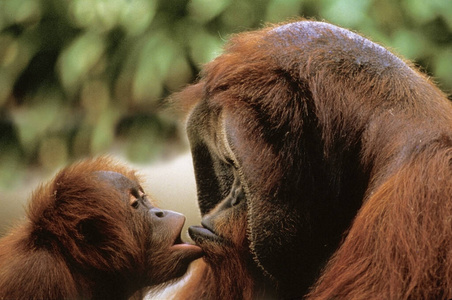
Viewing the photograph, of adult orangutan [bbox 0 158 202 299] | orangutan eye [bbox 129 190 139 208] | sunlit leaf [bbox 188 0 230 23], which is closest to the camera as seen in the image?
adult orangutan [bbox 0 158 202 299]

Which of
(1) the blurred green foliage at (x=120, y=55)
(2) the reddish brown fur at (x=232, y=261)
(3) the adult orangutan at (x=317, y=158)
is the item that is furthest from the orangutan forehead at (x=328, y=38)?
(1) the blurred green foliage at (x=120, y=55)

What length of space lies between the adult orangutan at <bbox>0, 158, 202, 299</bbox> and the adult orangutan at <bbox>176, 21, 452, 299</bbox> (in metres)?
0.12

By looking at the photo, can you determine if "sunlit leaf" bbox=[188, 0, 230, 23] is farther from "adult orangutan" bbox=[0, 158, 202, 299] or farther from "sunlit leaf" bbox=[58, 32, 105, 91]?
"adult orangutan" bbox=[0, 158, 202, 299]

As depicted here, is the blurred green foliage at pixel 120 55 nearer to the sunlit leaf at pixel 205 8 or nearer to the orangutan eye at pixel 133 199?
the sunlit leaf at pixel 205 8

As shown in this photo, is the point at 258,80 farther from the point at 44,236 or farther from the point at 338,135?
the point at 44,236

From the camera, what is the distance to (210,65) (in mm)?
1328

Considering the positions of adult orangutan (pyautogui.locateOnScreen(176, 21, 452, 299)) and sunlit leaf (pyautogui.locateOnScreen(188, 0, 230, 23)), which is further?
sunlit leaf (pyautogui.locateOnScreen(188, 0, 230, 23))

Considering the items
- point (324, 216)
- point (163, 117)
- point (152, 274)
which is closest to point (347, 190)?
point (324, 216)

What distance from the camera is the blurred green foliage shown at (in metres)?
1.93

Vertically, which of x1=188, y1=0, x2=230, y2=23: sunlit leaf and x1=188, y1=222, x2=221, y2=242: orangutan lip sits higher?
x1=188, y1=0, x2=230, y2=23: sunlit leaf

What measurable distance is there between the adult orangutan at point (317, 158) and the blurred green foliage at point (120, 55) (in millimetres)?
650

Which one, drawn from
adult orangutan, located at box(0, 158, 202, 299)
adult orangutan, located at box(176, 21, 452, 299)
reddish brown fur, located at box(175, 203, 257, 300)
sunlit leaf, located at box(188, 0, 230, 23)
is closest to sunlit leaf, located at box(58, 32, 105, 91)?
sunlit leaf, located at box(188, 0, 230, 23)

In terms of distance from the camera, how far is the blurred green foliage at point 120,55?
1931mm

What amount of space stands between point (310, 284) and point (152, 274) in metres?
0.33
